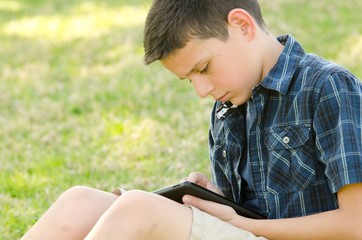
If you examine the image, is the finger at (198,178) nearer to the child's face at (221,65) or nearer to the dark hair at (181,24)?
the child's face at (221,65)

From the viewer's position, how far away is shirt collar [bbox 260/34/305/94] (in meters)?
2.85

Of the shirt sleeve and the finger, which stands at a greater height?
the shirt sleeve

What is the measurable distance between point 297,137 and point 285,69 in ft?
0.87

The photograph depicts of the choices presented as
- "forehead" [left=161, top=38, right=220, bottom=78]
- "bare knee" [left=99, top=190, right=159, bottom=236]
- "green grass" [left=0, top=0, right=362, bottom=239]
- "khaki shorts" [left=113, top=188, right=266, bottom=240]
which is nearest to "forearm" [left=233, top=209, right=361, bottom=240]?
"khaki shorts" [left=113, top=188, right=266, bottom=240]

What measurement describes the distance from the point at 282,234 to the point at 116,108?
3676 mm

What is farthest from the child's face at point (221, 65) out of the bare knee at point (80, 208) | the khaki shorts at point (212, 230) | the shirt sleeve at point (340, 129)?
the bare knee at point (80, 208)

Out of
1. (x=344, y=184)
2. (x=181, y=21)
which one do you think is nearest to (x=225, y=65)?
(x=181, y=21)

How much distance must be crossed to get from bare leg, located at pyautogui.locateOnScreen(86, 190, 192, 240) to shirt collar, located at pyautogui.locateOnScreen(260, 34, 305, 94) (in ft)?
1.83

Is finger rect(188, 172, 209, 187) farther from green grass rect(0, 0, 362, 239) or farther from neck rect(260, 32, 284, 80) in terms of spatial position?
green grass rect(0, 0, 362, 239)

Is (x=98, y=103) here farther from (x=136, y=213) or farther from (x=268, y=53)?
(x=136, y=213)

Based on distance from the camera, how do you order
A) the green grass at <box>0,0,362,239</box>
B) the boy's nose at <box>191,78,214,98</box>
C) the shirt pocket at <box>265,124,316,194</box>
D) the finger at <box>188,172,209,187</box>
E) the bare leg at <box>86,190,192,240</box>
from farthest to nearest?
the green grass at <box>0,0,362,239</box> < the finger at <box>188,172,209,187</box> < the boy's nose at <box>191,78,214,98</box> < the shirt pocket at <box>265,124,316,194</box> < the bare leg at <box>86,190,192,240</box>

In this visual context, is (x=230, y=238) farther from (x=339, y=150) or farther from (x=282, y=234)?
(x=339, y=150)

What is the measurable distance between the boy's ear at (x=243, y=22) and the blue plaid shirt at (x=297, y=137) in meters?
0.15

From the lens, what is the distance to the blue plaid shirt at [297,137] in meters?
2.70
